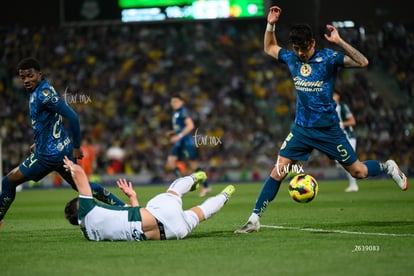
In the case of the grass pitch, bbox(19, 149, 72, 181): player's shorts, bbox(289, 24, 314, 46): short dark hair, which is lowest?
the grass pitch

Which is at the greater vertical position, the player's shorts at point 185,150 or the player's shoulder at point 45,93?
the player's shoulder at point 45,93

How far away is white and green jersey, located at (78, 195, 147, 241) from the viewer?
8.40 meters

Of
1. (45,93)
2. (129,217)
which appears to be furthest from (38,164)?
(129,217)

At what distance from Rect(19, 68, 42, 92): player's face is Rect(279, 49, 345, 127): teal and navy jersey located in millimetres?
3175

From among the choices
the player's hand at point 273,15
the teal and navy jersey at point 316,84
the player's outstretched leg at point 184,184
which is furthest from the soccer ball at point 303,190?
the player's hand at point 273,15

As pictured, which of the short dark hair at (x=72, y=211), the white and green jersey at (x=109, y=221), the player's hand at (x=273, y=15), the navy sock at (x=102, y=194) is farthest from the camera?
the navy sock at (x=102, y=194)

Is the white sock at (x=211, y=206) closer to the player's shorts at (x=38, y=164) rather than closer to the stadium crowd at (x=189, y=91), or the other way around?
the player's shorts at (x=38, y=164)

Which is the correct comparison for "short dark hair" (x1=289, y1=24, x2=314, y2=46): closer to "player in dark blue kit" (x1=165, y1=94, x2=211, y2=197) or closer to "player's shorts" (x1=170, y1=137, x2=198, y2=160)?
"player in dark blue kit" (x1=165, y1=94, x2=211, y2=197)

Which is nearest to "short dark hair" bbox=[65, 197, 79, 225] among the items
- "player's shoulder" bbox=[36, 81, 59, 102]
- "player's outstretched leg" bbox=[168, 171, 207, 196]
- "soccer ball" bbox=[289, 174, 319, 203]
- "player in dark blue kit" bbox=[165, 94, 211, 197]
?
"player's outstretched leg" bbox=[168, 171, 207, 196]

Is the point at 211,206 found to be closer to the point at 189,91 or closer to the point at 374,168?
the point at 374,168

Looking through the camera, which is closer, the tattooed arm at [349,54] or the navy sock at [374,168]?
the tattooed arm at [349,54]

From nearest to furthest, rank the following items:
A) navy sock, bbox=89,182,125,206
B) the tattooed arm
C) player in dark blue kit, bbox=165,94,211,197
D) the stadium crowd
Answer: the tattooed arm → navy sock, bbox=89,182,125,206 → player in dark blue kit, bbox=165,94,211,197 → the stadium crowd

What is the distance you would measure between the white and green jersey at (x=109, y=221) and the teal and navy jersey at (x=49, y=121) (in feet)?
5.52

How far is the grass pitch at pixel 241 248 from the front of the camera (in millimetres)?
6797
